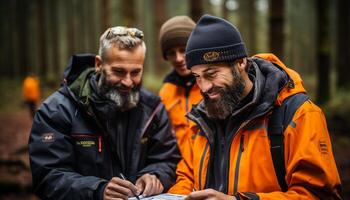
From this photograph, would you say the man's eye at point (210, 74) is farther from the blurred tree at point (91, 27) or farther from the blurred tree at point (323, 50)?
the blurred tree at point (91, 27)

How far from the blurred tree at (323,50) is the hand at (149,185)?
11.8 m

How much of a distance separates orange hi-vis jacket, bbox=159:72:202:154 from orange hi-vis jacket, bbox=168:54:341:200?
126 cm

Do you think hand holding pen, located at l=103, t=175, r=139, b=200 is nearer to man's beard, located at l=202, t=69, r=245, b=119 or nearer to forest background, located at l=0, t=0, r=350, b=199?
man's beard, located at l=202, t=69, r=245, b=119

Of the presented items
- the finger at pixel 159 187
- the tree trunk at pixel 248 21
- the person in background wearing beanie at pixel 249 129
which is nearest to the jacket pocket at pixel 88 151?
the finger at pixel 159 187

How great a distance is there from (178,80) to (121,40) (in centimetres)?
131

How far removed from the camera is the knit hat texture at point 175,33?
4730mm

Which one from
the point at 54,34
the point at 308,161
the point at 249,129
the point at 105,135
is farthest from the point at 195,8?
the point at 54,34

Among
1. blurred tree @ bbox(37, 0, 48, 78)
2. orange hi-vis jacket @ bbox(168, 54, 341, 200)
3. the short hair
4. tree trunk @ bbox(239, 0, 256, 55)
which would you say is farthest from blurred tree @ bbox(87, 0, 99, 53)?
orange hi-vis jacket @ bbox(168, 54, 341, 200)

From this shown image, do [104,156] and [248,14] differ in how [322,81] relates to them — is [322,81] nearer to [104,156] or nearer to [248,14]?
[104,156]

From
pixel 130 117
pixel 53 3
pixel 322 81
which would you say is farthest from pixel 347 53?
pixel 53 3

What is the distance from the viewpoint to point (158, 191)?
354cm

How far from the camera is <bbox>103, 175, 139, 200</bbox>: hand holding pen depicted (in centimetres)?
318

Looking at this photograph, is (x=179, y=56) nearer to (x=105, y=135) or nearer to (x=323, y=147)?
(x=105, y=135)

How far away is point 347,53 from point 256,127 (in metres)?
16.7
